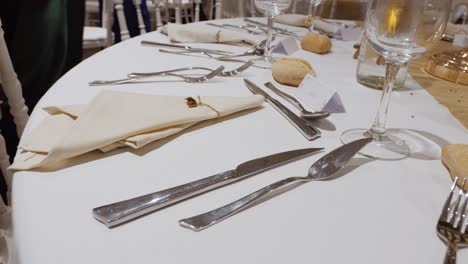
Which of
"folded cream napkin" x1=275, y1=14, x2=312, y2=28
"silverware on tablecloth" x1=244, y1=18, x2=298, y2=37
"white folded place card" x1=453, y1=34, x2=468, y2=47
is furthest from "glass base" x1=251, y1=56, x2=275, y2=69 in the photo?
"white folded place card" x1=453, y1=34, x2=468, y2=47

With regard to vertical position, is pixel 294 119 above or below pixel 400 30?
below

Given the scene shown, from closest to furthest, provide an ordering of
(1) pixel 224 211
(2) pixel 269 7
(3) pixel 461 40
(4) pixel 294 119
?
(1) pixel 224 211, (4) pixel 294 119, (2) pixel 269 7, (3) pixel 461 40

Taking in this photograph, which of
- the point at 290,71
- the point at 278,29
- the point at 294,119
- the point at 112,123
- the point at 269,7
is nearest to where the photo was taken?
the point at 112,123

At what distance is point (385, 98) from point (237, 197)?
0.93 ft

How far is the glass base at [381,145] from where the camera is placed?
49 cm

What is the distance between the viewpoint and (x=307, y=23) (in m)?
1.28

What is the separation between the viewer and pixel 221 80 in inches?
28.4

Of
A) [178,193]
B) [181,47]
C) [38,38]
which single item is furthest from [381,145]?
[38,38]

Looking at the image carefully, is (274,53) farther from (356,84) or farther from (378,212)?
(378,212)

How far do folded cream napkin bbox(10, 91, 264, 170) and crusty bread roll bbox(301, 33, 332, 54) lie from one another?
460 millimetres

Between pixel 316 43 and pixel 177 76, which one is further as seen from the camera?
pixel 316 43

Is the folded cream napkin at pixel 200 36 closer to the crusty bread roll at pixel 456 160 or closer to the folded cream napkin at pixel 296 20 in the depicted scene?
the folded cream napkin at pixel 296 20

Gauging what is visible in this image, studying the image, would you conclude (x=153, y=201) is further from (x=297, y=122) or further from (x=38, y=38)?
(x=38, y=38)

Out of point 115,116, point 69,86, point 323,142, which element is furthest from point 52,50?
point 323,142
